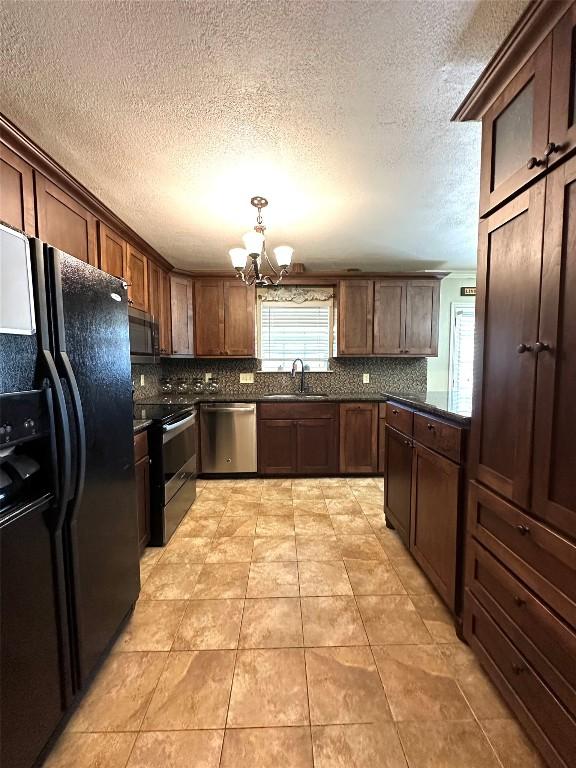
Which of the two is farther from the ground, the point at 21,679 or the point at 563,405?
the point at 563,405

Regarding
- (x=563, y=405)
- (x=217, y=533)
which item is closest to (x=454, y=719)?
(x=563, y=405)

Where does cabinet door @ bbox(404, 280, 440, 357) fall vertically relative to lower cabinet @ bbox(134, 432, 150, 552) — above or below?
above

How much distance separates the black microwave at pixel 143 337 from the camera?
2.56 m

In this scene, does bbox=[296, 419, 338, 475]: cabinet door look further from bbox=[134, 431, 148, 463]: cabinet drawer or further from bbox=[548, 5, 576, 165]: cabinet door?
bbox=[548, 5, 576, 165]: cabinet door

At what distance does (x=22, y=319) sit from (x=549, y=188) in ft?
5.39

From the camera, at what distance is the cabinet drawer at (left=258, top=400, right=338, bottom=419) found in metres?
3.51

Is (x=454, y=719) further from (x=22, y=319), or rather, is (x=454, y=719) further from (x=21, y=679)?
(x=22, y=319)

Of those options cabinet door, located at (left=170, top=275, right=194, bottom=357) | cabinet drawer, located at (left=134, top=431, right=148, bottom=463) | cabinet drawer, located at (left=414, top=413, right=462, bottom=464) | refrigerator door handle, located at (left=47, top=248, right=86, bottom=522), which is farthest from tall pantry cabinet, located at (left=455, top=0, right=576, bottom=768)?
cabinet door, located at (left=170, top=275, right=194, bottom=357)

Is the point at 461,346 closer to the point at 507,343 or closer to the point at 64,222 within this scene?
the point at 507,343

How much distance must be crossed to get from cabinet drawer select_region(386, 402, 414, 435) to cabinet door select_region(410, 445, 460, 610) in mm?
176

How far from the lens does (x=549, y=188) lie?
3.22ft

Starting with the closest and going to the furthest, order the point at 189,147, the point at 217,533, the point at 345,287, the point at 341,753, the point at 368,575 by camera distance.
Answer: the point at 341,753 → the point at 189,147 → the point at 368,575 → the point at 217,533 → the point at 345,287

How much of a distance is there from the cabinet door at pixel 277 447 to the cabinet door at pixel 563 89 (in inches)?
115

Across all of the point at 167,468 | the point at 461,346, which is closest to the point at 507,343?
the point at 167,468
